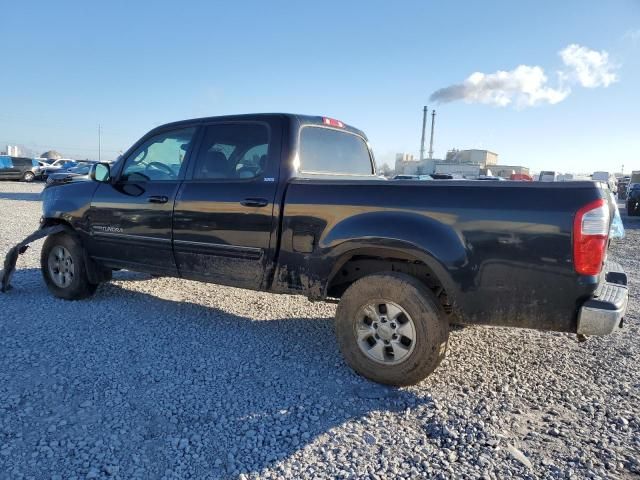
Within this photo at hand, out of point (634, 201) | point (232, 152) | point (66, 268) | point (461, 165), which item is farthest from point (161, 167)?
point (461, 165)

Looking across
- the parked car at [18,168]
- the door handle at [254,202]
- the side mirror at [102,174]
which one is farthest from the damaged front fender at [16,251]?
the parked car at [18,168]

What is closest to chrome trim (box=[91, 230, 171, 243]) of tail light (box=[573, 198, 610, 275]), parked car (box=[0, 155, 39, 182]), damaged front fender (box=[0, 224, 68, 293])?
damaged front fender (box=[0, 224, 68, 293])

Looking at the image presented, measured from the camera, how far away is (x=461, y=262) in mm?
2930

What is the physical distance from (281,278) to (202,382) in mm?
1002

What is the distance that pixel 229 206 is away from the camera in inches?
152

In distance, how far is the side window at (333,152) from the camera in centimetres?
404

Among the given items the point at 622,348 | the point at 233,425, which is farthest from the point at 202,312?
the point at 622,348

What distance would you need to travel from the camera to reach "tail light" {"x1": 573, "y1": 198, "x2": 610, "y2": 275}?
2.59m

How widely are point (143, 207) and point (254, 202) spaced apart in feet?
4.66

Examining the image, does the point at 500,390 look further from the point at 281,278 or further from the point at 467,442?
the point at 281,278

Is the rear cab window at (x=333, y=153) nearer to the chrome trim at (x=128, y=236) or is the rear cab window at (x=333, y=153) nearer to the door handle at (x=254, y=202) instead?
the door handle at (x=254, y=202)

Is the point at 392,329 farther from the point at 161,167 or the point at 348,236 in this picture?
the point at 161,167

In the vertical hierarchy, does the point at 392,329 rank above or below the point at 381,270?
below

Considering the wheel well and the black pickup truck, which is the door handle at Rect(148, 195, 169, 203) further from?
the wheel well
